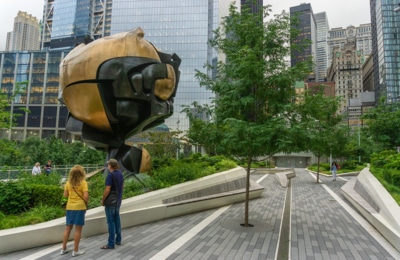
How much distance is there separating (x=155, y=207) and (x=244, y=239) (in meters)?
2.78

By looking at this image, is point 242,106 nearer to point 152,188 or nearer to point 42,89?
point 152,188

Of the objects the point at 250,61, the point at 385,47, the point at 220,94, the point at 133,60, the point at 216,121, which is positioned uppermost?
the point at 385,47

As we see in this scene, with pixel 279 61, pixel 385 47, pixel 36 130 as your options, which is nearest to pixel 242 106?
pixel 279 61

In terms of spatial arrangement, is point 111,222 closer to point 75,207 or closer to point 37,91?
point 75,207

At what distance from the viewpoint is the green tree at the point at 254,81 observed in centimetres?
719

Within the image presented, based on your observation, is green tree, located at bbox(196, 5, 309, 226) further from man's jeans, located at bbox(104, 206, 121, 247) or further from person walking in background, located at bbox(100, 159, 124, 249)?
man's jeans, located at bbox(104, 206, 121, 247)

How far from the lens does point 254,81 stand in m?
7.71

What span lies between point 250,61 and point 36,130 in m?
82.1

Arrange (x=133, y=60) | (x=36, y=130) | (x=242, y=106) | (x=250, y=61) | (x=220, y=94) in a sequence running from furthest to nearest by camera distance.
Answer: (x=36, y=130)
(x=133, y=60)
(x=220, y=94)
(x=242, y=106)
(x=250, y=61)

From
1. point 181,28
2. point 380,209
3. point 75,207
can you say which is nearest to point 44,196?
point 75,207

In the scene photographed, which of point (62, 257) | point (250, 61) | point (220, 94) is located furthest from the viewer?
point (220, 94)

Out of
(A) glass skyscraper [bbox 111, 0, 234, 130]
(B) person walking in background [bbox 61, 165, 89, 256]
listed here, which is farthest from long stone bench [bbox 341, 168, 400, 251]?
(A) glass skyscraper [bbox 111, 0, 234, 130]

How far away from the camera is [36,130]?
75.3 metres

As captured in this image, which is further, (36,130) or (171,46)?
(36,130)
